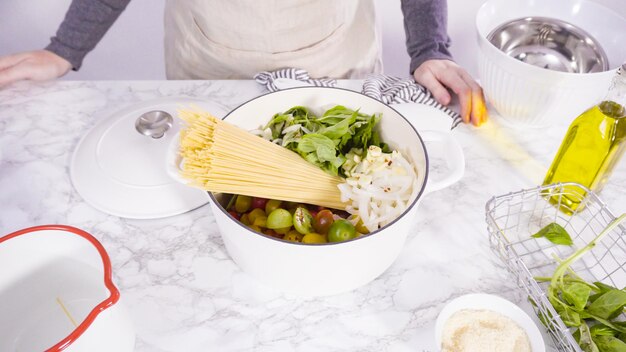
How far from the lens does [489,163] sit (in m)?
0.87

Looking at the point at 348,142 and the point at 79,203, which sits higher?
the point at 348,142

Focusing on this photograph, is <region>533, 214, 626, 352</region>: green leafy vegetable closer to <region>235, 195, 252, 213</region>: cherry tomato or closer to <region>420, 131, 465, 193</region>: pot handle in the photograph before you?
<region>420, 131, 465, 193</region>: pot handle

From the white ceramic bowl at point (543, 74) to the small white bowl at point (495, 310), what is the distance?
365 millimetres

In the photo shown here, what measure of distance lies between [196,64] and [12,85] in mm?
371

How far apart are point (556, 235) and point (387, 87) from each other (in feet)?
1.34

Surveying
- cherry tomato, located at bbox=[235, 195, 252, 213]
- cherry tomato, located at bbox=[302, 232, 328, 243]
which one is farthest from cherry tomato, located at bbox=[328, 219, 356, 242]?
cherry tomato, located at bbox=[235, 195, 252, 213]

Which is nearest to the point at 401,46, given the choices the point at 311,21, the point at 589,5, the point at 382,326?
the point at 311,21

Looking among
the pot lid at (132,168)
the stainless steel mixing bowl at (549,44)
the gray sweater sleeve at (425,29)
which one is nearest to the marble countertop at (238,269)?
the pot lid at (132,168)

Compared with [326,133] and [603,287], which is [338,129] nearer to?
[326,133]

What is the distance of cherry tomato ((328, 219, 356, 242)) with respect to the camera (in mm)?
614

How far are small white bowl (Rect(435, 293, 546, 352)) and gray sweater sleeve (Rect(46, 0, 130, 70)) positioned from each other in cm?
93

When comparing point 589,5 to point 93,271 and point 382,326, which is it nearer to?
point 382,326

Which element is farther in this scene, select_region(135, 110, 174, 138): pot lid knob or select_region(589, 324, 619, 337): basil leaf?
select_region(135, 110, 174, 138): pot lid knob

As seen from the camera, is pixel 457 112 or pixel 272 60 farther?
pixel 272 60
